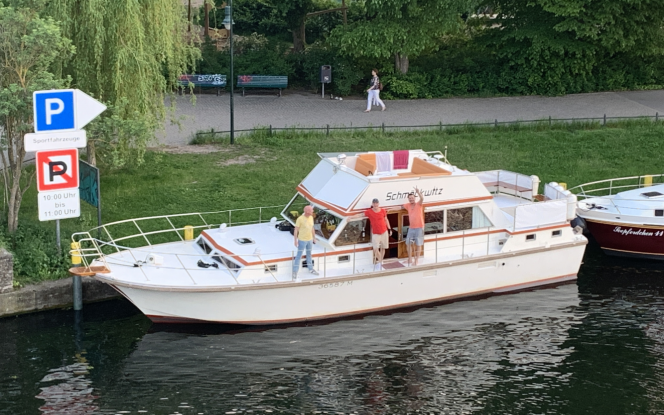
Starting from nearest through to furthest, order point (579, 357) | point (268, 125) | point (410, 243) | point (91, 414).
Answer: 1. point (91, 414)
2. point (579, 357)
3. point (410, 243)
4. point (268, 125)

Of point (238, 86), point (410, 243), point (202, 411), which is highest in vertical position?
point (238, 86)

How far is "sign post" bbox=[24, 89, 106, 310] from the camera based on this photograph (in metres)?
20.0

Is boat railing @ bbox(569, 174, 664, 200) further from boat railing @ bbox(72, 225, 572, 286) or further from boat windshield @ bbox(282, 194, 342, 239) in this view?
boat windshield @ bbox(282, 194, 342, 239)

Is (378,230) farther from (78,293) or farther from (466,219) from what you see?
(78,293)

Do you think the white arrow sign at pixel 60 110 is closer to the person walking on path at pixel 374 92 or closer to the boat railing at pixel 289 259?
the boat railing at pixel 289 259

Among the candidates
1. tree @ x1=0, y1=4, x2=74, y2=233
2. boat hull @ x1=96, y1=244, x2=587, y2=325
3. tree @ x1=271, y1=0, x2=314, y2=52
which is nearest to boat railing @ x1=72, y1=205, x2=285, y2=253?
tree @ x1=0, y1=4, x2=74, y2=233

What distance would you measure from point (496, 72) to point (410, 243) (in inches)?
852

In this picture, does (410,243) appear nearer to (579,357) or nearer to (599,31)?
(579,357)

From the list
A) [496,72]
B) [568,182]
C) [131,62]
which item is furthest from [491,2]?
[131,62]

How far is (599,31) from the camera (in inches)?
1542

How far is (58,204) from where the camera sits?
20.4 metres

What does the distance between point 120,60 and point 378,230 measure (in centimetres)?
899

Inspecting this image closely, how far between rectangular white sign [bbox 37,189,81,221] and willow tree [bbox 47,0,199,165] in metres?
2.72

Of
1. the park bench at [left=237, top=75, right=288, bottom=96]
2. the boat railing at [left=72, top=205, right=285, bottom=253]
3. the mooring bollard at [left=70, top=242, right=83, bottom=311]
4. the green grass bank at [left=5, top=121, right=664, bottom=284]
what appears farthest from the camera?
the park bench at [left=237, top=75, right=288, bottom=96]
